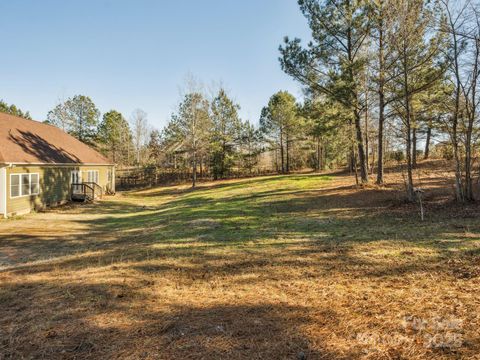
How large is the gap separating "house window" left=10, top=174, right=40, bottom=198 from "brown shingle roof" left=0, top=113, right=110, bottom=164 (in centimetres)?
83

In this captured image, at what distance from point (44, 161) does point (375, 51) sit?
63.6ft

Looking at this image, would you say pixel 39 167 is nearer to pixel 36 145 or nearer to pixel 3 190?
pixel 36 145

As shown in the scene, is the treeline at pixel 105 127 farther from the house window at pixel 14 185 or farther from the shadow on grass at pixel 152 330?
the shadow on grass at pixel 152 330

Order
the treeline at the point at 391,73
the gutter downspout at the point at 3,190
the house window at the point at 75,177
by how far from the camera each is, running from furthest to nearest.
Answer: the house window at the point at 75,177 < the gutter downspout at the point at 3,190 < the treeline at the point at 391,73

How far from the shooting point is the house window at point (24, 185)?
50.1ft

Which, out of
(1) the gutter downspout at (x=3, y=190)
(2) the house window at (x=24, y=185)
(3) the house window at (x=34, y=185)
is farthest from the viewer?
(3) the house window at (x=34, y=185)

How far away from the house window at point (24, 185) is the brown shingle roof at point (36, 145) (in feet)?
2.73

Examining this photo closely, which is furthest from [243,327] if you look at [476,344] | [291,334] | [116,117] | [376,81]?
[116,117]

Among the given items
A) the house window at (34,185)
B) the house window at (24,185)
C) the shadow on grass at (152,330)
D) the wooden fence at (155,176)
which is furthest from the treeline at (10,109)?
the shadow on grass at (152,330)

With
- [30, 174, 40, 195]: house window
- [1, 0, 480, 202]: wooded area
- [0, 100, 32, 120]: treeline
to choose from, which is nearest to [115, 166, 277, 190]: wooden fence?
[1, 0, 480, 202]: wooded area

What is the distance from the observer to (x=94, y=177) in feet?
79.7

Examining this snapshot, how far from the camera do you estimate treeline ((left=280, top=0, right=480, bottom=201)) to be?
9.75 metres

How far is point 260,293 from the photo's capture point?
14.4 feet

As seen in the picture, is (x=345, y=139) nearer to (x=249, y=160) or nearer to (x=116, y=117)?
(x=249, y=160)
